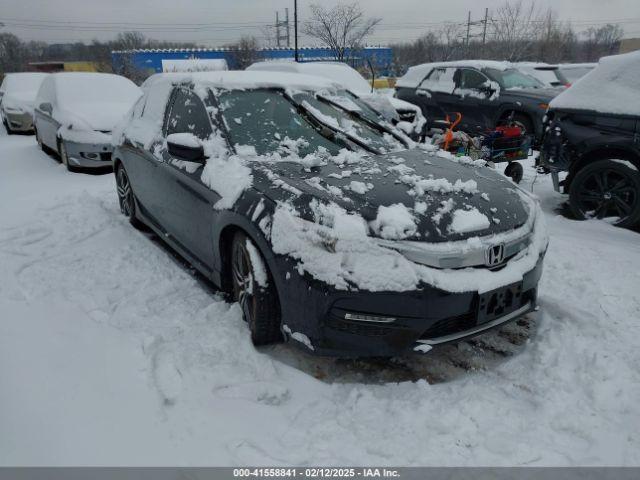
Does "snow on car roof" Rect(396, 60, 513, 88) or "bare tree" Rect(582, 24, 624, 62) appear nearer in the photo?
"snow on car roof" Rect(396, 60, 513, 88)

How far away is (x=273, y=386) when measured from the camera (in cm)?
260

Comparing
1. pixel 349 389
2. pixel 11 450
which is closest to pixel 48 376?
pixel 11 450

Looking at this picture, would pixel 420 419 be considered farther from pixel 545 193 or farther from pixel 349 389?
pixel 545 193

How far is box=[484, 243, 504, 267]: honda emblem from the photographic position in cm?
256

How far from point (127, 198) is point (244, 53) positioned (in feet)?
131

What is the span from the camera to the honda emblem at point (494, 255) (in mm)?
2557

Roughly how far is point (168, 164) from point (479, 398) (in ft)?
9.40

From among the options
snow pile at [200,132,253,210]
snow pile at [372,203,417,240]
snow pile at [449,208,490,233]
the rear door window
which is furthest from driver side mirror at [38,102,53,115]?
snow pile at [449,208,490,233]

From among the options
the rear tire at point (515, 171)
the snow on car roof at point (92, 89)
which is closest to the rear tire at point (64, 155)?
the snow on car roof at point (92, 89)

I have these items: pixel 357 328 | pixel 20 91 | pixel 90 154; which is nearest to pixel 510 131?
pixel 357 328

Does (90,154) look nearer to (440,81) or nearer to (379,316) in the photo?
(379,316)

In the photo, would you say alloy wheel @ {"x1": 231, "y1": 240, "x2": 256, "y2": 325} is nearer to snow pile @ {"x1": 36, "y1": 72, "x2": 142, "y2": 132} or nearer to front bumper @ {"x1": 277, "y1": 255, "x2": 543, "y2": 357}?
front bumper @ {"x1": 277, "y1": 255, "x2": 543, "y2": 357}

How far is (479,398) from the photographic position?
2.53 m

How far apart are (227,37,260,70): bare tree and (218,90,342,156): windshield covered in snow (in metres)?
39.8
